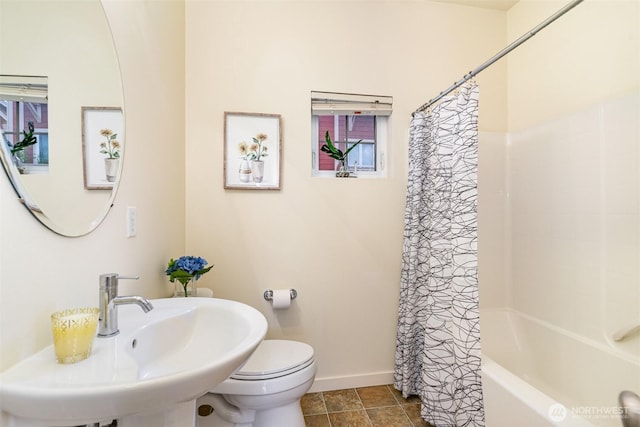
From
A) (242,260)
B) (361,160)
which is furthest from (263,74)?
(242,260)

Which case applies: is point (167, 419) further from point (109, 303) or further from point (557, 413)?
point (557, 413)

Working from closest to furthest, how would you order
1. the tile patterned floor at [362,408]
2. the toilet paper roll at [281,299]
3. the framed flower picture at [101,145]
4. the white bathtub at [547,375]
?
the framed flower picture at [101,145] → the white bathtub at [547,375] → the tile patterned floor at [362,408] → the toilet paper roll at [281,299]

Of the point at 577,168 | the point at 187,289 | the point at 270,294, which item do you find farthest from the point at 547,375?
the point at 187,289

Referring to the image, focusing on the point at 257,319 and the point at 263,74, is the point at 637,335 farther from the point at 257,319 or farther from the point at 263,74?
the point at 263,74

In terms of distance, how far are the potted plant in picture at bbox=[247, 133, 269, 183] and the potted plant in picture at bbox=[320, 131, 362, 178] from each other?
1.37 ft

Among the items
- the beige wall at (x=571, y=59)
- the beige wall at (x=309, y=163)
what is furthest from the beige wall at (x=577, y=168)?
the beige wall at (x=309, y=163)

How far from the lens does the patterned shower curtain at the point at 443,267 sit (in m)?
1.33

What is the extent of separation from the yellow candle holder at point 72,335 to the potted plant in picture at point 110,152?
1.51 feet

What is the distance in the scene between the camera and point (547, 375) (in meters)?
1.59

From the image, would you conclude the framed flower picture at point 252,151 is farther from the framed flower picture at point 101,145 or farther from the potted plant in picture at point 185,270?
the framed flower picture at point 101,145

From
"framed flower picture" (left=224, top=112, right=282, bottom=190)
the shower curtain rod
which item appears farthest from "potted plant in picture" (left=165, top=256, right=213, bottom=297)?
the shower curtain rod

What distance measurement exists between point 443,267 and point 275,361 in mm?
955

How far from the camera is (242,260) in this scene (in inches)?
68.8

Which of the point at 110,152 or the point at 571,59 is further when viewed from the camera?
the point at 571,59
